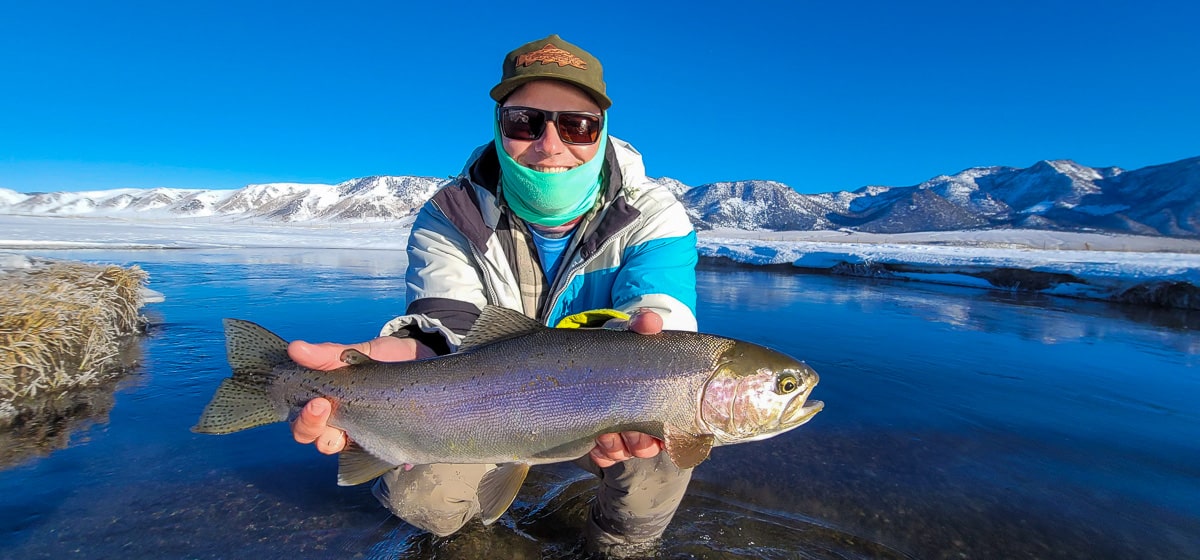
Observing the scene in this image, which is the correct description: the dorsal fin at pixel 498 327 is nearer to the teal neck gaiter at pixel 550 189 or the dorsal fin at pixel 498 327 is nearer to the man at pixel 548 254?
the man at pixel 548 254

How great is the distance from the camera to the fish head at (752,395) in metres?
2.34

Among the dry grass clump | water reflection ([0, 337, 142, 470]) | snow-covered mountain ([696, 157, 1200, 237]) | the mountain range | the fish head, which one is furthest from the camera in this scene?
the mountain range

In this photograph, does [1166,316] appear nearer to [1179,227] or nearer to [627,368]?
[627,368]

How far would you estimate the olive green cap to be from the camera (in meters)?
3.11

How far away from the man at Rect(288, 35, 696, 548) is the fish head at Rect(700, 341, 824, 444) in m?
0.63

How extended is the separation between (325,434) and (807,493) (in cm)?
330

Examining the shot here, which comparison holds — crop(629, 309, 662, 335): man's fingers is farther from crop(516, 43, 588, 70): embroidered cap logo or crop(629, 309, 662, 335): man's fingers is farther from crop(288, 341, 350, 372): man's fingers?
crop(516, 43, 588, 70): embroidered cap logo

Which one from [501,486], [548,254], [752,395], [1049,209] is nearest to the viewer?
[752,395]

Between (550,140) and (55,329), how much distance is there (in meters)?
5.58

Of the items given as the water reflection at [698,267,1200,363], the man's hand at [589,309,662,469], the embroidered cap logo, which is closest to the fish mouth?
the man's hand at [589,309,662,469]

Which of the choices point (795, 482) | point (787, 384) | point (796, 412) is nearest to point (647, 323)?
point (787, 384)

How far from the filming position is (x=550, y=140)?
10.6 ft

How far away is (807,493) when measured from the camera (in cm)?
401

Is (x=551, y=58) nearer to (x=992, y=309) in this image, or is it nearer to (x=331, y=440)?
(x=331, y=440)
